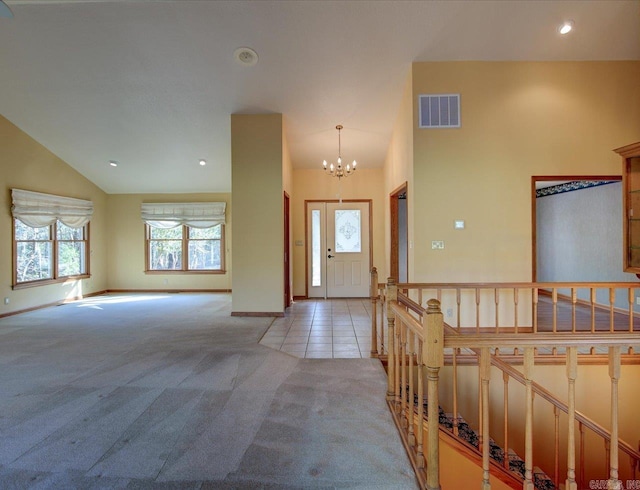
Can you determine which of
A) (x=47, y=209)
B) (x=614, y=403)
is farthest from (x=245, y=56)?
(x=47, y=209)

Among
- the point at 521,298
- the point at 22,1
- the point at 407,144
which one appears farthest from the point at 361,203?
the point at 22,1

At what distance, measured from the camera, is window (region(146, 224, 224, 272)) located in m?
7.85

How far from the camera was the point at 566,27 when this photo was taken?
139 inches

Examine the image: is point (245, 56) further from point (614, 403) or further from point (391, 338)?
point (614, 403)

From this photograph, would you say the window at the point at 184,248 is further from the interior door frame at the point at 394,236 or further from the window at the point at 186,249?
the interior door frame at the point at 394,236

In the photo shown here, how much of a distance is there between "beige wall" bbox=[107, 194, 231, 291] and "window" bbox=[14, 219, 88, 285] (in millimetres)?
712

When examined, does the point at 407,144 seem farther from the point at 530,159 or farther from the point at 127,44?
the point at 127,44

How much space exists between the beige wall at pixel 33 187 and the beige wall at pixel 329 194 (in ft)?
15.0

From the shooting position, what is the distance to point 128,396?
2.52 meters

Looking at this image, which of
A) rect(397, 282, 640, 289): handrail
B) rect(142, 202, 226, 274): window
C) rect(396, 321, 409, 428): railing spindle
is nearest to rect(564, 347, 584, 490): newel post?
rect(396, 321, 409, 428): railing spindle

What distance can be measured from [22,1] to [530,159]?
5925 mm

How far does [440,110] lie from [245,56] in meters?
2.49

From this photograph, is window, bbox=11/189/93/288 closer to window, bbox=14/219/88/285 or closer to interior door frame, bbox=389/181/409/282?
window, bbox=14/219/88/285

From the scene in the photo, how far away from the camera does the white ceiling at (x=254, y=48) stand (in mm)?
3395
